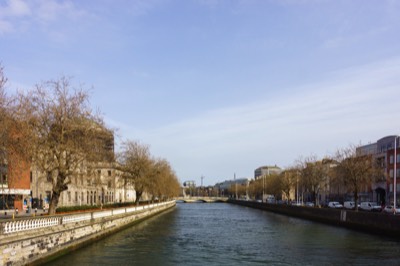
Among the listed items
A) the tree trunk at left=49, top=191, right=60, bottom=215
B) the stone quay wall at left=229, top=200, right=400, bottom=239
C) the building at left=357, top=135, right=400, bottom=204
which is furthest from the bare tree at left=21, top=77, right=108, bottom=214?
the building at left=357, top=135, right=400, bottom=204

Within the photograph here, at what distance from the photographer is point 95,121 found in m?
43.4

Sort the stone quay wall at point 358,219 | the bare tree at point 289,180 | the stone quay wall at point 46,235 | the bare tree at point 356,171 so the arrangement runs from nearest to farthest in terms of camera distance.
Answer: the stone quay wall at point 46,235 → the stone quay wall at point 358,219 → the bare tree at point 356,171 → the bare tree at point 289,180

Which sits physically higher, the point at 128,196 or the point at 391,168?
the point at 391,168

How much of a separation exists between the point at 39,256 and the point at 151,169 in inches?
2388

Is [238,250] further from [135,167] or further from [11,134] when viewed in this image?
[135,167]

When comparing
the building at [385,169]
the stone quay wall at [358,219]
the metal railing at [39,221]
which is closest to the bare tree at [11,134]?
the metal railing at [39,221]

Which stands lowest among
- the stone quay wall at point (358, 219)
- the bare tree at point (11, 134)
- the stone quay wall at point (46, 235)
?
the stone quay wall at point (358, 219)

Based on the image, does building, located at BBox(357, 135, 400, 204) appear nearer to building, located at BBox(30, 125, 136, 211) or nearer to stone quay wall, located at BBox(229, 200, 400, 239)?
stone quay wall, located at BBox(229, 200, 400, 239)

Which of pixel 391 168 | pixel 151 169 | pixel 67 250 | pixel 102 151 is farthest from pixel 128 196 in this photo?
pixel 67 250

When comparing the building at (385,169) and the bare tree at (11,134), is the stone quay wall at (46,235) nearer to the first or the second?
the bare tree at (11,134)

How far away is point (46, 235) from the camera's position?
3008cm

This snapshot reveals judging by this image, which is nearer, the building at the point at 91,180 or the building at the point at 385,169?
the building at the point at 91,180

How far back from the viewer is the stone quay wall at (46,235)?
24.2 meters

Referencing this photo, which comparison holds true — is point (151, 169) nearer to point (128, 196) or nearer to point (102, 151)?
point (102, 151)
